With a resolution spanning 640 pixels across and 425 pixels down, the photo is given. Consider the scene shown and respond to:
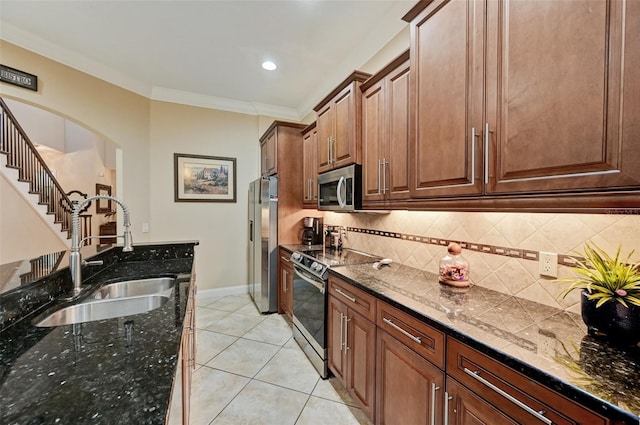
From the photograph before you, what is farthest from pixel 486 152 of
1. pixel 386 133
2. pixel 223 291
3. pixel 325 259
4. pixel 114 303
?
pixel 223 291

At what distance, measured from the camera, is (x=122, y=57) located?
3.00 metres

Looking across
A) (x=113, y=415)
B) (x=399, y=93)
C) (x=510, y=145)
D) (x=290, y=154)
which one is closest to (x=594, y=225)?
(x=510, y=145)

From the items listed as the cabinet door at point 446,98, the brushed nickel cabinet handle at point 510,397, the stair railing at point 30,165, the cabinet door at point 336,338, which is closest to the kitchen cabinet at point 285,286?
the cabinet door at point 336,338

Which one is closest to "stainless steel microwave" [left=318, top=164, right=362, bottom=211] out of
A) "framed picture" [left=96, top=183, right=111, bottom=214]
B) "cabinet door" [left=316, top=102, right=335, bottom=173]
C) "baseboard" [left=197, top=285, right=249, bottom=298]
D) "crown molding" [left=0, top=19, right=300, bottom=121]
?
"cabinet door" [left=316, top=102, right=335, bottom=173]

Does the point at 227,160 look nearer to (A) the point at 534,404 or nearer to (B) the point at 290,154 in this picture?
(B) the point at 290,154

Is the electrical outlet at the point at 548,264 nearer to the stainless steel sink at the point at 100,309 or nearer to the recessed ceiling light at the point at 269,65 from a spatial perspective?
the stainless steel sink at the point at 100,309

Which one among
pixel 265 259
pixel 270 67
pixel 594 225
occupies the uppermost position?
pixel 270 67

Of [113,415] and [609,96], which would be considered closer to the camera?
[113,415]

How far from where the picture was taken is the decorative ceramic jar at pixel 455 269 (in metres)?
1.61

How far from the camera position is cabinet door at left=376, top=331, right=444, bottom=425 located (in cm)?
117

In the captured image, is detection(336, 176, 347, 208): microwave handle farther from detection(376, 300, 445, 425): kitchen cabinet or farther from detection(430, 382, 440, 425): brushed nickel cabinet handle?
detection(430, 382, 440, 425): brushed nickel cabinet handle

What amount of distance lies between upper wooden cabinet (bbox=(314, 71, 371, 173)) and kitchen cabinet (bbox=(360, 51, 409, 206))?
2.7 inches

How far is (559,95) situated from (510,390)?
105 centimetres

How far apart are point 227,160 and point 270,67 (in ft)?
5.34
